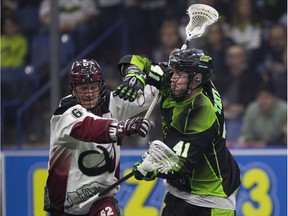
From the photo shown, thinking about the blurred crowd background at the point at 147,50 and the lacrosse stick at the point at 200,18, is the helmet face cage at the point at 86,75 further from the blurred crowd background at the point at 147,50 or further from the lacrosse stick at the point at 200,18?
the blurred crowd background at the point at 147,50

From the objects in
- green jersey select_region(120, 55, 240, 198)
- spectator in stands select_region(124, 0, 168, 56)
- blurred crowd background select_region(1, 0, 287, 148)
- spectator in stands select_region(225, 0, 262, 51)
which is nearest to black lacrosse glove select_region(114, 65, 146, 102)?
green jersey select_region(120, 55, 240, 198)

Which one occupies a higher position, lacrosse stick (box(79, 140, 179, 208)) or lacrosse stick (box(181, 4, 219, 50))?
lacrosse stick (box(181, 4, 219, 50))

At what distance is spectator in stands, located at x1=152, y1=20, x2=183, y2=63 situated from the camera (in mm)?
9812

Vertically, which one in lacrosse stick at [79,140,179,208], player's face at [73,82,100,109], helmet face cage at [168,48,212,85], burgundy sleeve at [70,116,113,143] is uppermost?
helmet face cage at [168,48,212,85]

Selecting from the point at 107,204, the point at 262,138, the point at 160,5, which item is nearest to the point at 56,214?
the point at 107,204

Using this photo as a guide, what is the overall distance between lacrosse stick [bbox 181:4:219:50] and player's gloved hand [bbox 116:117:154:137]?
95cm

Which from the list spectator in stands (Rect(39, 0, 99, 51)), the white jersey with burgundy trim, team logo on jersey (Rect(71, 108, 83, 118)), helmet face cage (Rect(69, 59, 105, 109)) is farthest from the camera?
spectator in stands (Rect(39, 0, 99, 51))

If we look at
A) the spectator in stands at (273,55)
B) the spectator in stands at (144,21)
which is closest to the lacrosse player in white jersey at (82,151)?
the spectator in stands at (273,55)

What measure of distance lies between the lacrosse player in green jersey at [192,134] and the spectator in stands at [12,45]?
15.7ft

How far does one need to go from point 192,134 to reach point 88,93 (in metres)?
0.71

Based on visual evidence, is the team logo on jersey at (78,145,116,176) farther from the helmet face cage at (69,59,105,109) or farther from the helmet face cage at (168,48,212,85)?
the helmet face cage at (168,48,212,85)

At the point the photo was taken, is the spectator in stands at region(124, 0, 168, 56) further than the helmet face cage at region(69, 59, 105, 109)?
Yes

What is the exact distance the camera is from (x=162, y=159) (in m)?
5.64

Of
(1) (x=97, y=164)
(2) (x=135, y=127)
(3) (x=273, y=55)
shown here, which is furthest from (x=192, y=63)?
(3) (x=273, y=55)
